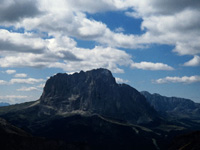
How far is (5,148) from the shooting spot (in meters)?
199

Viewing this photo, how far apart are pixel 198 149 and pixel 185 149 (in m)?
23.1

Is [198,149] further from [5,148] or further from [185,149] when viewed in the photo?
[5,148]

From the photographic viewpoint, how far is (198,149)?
162125 millimetres

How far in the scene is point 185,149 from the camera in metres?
184

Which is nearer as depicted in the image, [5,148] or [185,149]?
[185,149]

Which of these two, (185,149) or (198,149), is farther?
(185,149)

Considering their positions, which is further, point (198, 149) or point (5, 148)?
point (5, 148)

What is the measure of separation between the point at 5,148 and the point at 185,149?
13271 cm

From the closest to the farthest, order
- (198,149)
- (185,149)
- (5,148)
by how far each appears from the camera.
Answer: (198,149), (185,149), (5,148)

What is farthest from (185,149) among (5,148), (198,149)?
(5,148)

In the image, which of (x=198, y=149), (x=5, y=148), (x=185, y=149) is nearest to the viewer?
(x=198, y=149)
